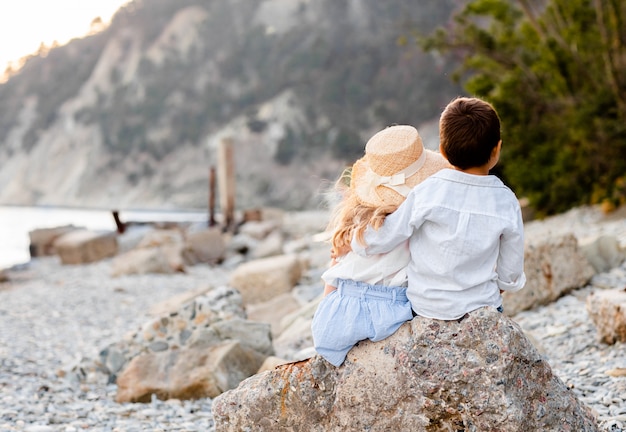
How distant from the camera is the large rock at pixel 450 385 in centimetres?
262

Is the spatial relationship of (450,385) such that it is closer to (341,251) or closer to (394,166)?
(341,251)

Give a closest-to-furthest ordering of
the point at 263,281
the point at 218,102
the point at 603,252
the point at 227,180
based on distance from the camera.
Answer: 1. the point at 603,252
2. the point at 263,281
3. the point at 227,180
4. the point at 218,102

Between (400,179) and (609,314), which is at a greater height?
(400,179)

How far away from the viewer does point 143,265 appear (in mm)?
12305

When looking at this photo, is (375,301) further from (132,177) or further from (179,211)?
(132,177)

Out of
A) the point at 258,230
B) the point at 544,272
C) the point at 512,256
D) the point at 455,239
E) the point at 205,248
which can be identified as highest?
the point at 455,239

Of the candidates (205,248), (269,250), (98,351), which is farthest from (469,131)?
A: (205,248)

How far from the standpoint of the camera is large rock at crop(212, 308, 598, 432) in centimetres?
262

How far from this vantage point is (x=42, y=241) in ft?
56.9

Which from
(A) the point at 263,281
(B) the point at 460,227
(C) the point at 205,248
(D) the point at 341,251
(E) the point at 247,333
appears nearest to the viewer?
(B) the point at 460,227

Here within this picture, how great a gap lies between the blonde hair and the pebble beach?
156cm

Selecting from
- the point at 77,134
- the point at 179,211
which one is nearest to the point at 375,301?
the point at 179,211

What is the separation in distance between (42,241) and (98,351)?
12.7 metres

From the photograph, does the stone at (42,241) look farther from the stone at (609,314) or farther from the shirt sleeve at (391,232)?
the shirt sleeve at (391,232)
